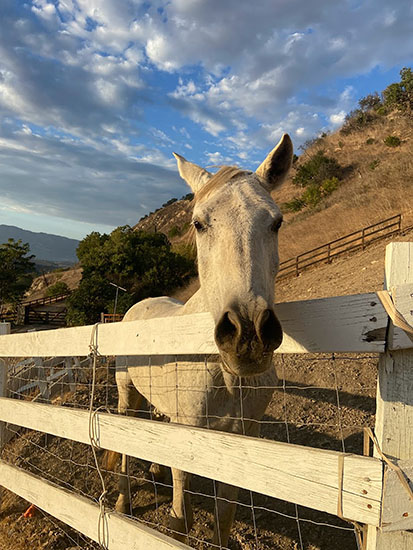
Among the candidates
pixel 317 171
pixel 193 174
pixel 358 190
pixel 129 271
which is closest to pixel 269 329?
pixel 193 174

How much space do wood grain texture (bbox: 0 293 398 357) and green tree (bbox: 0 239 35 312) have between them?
32.9m

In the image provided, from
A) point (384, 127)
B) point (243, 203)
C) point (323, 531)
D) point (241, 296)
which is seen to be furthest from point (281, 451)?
point (384, 127)

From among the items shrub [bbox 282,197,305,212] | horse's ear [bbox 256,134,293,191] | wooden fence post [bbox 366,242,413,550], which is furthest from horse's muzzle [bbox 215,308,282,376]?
shrub [bbox 282,197,305,212]

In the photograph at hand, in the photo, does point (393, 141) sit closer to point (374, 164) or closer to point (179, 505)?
point (374, 164)

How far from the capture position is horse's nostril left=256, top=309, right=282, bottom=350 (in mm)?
1354

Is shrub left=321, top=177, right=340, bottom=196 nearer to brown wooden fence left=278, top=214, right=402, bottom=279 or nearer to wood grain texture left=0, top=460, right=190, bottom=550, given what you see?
brown wooden fence left=278, top=214, right=402, bottom=279

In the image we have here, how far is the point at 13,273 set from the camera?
1256 inches

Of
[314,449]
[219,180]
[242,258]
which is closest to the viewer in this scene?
[314,449]

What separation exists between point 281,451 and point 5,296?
3467cm

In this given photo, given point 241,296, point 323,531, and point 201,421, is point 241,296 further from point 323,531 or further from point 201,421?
point 323,531

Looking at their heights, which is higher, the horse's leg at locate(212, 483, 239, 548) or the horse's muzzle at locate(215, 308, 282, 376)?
the horse's muzzle at locate(215, 308, 282, 376)

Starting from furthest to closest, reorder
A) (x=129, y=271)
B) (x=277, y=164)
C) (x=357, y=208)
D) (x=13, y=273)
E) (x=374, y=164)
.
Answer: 1. (x=374, y=164)
2. (x=13, y=273)
3. (x=129, y=271)
4. (x=357, y=208)
5. (x=277, y=164)

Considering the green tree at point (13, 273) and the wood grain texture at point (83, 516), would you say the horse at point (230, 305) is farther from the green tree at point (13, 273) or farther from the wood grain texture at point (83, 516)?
the green tree at point (13, 273)

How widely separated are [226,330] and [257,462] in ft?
1.85
